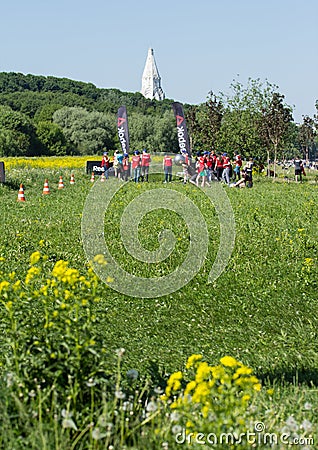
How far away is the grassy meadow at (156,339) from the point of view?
475 cm

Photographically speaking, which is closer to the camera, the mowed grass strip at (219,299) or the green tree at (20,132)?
the mowed grass strip at (219,299)

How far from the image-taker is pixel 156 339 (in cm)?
954

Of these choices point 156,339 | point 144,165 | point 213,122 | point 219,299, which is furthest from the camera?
point 213,122

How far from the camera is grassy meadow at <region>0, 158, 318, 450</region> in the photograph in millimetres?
4746

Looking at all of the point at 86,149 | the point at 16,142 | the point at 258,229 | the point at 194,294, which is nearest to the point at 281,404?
the point at 194,294

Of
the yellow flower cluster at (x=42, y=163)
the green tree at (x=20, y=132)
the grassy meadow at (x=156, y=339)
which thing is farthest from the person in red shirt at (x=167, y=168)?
the green tree at (x=20, y=132)

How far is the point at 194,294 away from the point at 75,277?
6336 mm

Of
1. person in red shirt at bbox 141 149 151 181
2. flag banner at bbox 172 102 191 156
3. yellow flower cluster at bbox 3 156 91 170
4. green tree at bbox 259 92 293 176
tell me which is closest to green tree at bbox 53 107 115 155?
yellow flower cluster at bbox 3 156 91 170

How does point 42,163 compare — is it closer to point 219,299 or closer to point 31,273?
point 219,299

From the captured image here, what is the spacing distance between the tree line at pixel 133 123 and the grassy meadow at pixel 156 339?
38080 mm

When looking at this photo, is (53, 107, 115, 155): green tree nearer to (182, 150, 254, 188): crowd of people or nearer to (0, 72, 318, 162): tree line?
(0, 72, 318, 162): tree line

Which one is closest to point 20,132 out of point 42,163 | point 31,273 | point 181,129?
point 42,163

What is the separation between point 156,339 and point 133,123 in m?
103

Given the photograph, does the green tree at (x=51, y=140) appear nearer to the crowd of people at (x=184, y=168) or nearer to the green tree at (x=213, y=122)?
the green tree at (x=213, y=122)
